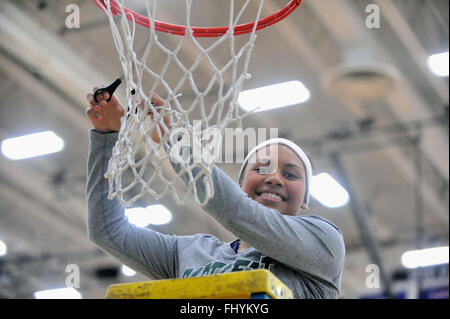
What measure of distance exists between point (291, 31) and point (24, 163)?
420cm

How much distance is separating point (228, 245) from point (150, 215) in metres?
7.46

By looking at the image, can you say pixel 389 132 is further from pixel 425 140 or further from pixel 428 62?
pixel 428 62

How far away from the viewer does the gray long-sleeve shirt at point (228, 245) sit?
1.91 metres

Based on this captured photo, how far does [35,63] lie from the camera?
618 cm

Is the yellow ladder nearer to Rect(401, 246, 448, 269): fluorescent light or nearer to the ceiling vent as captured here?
the ceiling vent

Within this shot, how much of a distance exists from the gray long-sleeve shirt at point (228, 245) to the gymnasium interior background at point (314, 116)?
1262mm

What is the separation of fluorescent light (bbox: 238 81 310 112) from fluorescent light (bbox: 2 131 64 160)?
7.89 ft

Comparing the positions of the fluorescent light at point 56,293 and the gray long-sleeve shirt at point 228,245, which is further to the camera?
the fluorescent light at point 56,293

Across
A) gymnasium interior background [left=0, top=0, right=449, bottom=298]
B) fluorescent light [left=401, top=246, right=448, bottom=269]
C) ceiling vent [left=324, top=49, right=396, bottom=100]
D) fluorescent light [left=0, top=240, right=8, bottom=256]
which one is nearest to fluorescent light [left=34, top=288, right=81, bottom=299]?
gymnasium interior background [left=0, top=0, right=449, bottom=298]

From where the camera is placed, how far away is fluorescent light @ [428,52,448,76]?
6.64 m

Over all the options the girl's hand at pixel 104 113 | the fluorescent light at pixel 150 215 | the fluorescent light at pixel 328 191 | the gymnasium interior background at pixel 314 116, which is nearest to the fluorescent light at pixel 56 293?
the gymnasium interior background at pixel 314 116

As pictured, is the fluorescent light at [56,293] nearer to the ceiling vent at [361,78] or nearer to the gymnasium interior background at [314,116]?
the gymnasium interior background at [314,116]

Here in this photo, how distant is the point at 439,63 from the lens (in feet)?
21.9

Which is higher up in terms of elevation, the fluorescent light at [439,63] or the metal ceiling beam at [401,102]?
the fluorescent light at [439,63]
